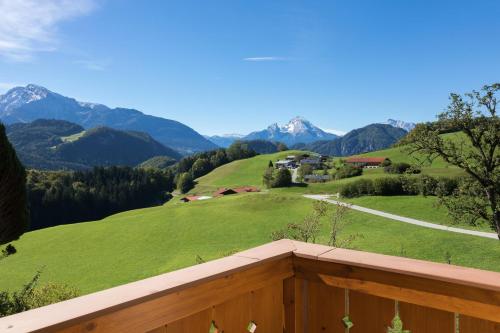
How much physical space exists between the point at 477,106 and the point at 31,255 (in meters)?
38.4

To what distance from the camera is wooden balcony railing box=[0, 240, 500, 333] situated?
150cm

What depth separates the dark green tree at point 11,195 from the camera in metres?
13.2

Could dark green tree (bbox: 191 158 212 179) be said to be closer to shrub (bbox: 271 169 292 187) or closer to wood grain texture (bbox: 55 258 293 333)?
shrub (bbox: 271 169 292 187)

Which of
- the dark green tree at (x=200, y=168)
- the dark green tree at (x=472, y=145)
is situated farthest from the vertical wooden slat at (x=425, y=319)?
the dark green tree at (x=200, y=168)

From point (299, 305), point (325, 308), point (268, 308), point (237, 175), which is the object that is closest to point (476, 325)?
point (325, 308)

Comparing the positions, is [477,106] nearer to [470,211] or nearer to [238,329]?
[470,211]

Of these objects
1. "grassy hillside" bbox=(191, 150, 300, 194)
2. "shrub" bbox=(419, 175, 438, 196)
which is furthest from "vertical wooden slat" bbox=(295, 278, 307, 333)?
"grassy hillside" bbox=(191, 150, 300, 194)

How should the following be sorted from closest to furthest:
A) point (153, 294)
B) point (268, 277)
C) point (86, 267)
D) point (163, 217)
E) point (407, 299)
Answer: point (153, 294), point (407, 299), point (268, 277), point (86, 267), point (163, 217)

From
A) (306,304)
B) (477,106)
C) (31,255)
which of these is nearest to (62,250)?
(31,255)

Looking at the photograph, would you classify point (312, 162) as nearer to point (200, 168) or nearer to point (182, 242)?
point (200, 168)

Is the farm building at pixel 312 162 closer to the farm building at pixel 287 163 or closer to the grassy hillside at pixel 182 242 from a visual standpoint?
the farm building at pixel 287 163

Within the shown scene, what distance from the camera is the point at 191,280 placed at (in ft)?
5.82

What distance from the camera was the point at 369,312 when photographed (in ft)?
7.04

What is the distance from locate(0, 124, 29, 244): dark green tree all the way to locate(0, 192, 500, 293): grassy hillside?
1306 cm
